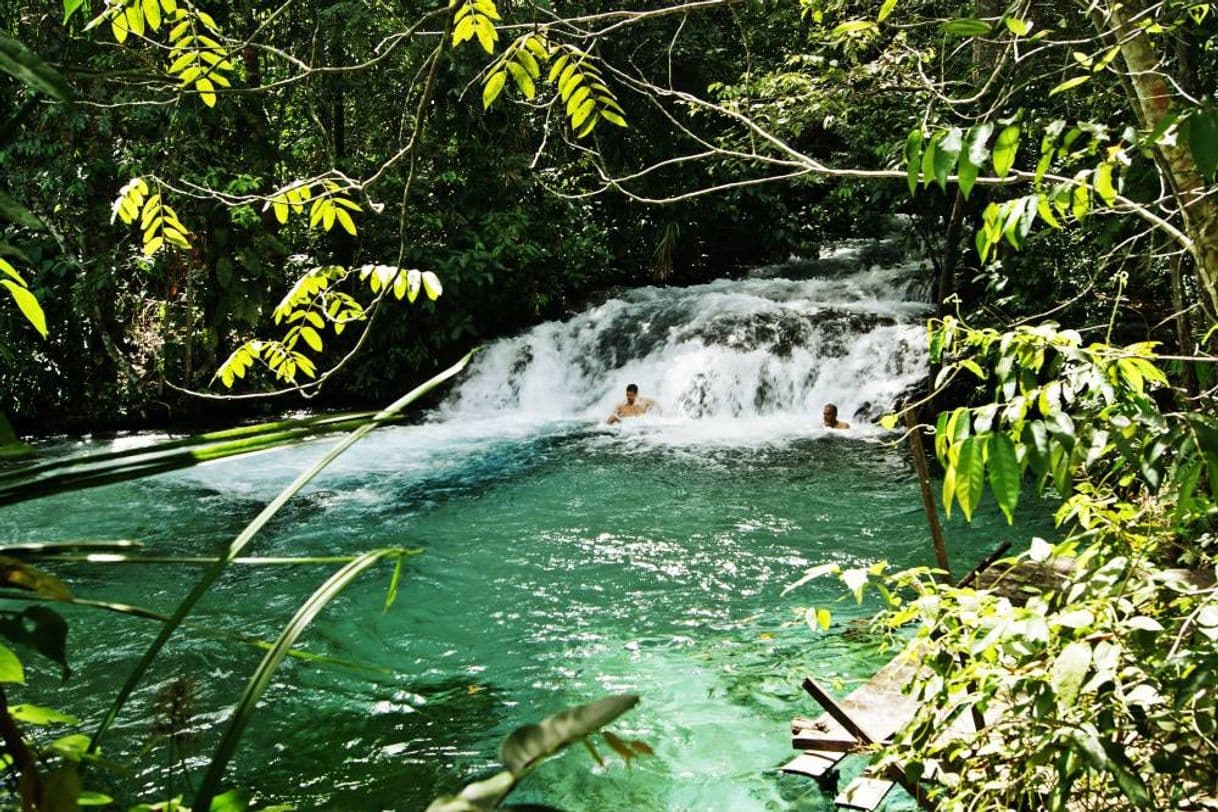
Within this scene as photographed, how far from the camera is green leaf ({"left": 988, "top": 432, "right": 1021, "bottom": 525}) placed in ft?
5.32

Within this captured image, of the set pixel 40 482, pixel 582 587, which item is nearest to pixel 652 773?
pixel 582 587

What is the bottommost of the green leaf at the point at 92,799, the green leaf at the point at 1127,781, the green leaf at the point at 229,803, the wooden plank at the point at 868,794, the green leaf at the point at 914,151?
the wooden plank at the point at 868,794

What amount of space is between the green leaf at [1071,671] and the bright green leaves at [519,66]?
1.84 m

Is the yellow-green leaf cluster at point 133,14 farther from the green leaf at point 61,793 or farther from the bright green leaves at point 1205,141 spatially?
the bright green leaves at point 1205,141

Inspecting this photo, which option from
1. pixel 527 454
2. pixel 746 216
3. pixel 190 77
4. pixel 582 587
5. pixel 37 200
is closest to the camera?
pixel 190 77

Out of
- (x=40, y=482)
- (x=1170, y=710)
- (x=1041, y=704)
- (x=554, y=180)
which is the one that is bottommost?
(x=1170, y=710)

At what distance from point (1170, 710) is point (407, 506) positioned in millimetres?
7781

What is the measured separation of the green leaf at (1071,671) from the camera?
1.69m

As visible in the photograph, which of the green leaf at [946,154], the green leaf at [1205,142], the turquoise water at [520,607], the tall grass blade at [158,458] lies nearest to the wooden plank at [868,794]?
the turquoise water at [520,607]

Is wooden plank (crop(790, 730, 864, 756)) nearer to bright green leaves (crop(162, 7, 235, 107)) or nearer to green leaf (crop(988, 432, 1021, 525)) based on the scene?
green leaf (crop(988, 432, 1021, 525))

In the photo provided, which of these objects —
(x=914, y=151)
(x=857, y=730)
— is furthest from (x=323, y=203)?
(x=857, y=730)

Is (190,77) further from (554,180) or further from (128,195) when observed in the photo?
(554,180)

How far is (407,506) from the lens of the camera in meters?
9.05

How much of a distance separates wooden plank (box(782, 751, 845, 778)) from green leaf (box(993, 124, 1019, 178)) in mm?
2696
